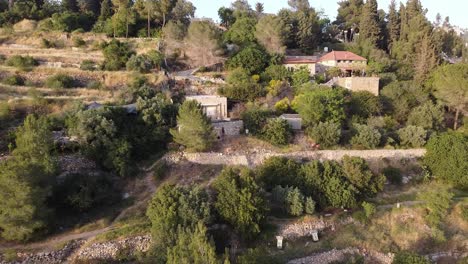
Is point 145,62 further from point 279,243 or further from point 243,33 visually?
point 279,243

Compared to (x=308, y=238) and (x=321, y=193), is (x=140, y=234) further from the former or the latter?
(x=321, y=193)

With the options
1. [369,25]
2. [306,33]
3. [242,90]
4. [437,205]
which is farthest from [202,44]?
[437,205]

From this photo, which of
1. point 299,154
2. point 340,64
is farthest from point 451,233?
point 340,64

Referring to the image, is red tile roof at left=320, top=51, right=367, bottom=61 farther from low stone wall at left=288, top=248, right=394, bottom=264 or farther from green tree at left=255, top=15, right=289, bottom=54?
low stone wall at left=288, top=248, right=394, bottom=264

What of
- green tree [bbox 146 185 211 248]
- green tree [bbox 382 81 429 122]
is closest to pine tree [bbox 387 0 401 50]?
green tree [bbox 382 81 429 122]

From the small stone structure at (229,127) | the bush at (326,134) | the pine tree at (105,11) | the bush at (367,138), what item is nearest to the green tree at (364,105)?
the bush at (367,138)

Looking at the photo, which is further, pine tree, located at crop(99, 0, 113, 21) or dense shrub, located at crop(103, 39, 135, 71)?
pine tree, located at crop(99, 0, 113, 21)
